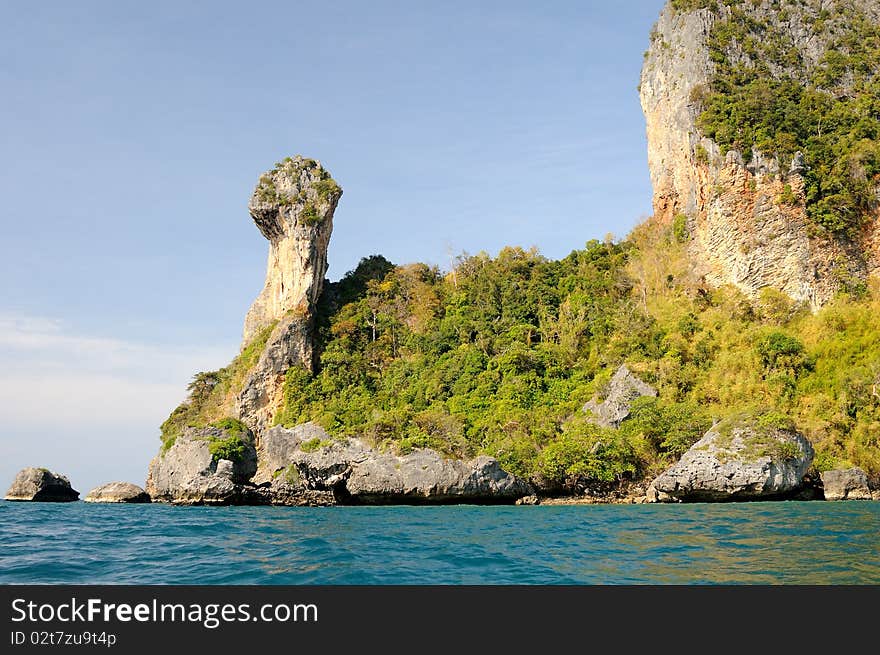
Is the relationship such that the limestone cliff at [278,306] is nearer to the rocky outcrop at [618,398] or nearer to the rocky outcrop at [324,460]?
the rocky outcrop at [324,460]

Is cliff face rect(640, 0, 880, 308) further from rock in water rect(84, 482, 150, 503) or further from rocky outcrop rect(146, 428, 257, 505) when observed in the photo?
rock in water rect(84, 482, 150, 503)

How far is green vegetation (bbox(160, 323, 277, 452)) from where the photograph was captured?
5294cm

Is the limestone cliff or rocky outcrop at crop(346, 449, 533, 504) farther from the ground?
the limestone cliff

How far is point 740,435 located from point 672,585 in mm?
24722

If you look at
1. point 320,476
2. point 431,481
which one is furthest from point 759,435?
point 320,476

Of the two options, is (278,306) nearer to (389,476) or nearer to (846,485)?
(389,476)

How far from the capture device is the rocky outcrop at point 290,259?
51656 millimetres

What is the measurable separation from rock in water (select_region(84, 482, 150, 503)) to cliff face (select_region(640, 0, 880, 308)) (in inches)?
1702

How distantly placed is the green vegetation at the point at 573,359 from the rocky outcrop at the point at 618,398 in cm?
72

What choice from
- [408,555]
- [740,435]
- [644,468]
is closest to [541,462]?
[644,468]

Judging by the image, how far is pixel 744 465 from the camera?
29781 millimetres

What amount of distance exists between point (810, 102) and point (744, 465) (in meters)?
32.3

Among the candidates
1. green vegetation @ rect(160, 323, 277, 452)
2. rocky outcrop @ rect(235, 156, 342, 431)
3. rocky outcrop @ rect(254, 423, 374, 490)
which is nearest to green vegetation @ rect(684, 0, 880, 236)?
rocky outcrop @ rect(235, 156, 342, 431)

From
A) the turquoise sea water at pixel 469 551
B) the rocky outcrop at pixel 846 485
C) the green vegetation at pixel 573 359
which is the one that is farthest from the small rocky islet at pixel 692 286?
the turquoise sea water at pixel 469 551
